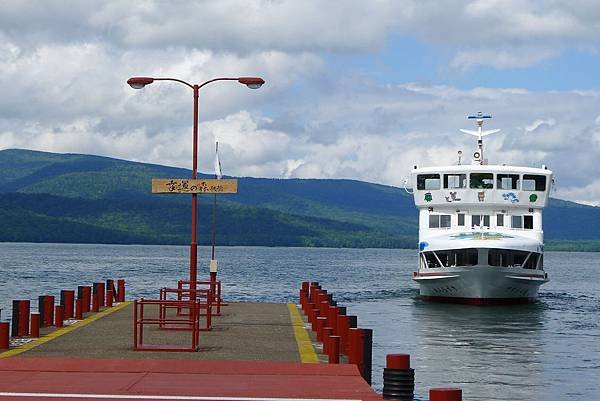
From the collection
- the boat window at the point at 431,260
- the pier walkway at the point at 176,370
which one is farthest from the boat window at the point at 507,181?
the pier walkway at the point at 176,370

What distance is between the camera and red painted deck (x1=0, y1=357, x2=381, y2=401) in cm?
1714

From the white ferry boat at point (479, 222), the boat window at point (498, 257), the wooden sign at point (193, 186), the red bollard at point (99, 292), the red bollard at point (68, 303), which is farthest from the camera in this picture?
the white ferry boat at point (479, 222)

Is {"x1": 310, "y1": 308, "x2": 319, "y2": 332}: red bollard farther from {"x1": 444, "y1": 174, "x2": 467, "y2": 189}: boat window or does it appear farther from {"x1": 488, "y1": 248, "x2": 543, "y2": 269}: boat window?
{"x1": 444, "y1": 174, "x2": 467, "y2": 189}: boat window

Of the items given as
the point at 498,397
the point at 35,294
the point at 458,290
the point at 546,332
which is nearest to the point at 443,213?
the point at 458,290

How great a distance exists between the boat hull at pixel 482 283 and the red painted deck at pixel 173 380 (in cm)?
3637

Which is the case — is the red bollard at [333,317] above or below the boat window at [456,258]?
below

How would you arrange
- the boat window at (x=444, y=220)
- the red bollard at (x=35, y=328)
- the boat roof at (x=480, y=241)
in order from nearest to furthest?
the red bollard at (x=35, y=328) → the boat roof at (x=480, y=241) → the boat window at (x=444, y=220)

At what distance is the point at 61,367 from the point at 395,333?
27211 millimetres

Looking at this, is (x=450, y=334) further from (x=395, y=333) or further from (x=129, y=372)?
(x=129, y=372)

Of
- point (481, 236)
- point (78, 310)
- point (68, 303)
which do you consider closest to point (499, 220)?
point (481, 236)

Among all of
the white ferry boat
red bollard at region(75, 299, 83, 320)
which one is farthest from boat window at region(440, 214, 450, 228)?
red bollard at region(75, 299, 83, 320)

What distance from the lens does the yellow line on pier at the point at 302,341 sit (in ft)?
73.8

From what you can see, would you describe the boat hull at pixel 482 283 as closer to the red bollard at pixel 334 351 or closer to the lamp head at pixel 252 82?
the lamp head at pixel 252 82

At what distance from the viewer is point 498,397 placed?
2719 cm
